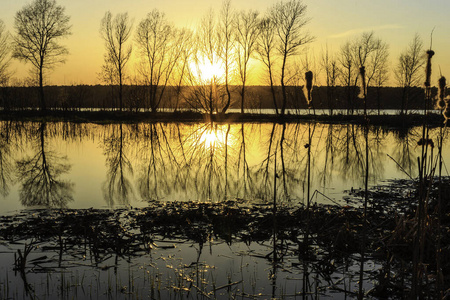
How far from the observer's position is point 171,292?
4379mm

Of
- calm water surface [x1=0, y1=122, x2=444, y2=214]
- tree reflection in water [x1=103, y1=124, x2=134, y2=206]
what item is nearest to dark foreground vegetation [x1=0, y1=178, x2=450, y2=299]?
calm water surface [x1=0, y1=122, x2=444, y2=214]

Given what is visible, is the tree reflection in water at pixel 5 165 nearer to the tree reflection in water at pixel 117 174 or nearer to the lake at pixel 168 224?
the lake at pixel 168 224

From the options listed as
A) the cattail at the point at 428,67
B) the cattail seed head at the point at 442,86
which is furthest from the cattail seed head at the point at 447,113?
the cattail at the point at 428,67

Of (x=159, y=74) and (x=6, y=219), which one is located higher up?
(x=159, y=74)

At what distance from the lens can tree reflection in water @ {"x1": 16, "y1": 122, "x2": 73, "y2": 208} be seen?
352 inches

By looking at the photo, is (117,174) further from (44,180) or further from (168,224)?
(168,224)

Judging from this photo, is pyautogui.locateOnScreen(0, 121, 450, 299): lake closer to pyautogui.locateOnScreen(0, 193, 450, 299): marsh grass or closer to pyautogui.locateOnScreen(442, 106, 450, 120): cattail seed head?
pyautogui.locateOnScreen(0, 193, 450, 299): marsh grass

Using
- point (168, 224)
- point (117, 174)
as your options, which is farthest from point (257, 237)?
point (117, 174)

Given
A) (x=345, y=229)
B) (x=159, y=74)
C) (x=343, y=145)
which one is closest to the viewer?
(x=345, y=229)

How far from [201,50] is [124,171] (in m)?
31.1

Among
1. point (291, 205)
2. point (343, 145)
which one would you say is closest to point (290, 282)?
point (291, 205)

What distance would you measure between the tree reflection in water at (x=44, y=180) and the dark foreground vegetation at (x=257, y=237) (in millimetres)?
1296

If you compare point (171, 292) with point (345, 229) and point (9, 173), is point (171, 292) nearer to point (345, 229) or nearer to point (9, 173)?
point (345, 229)

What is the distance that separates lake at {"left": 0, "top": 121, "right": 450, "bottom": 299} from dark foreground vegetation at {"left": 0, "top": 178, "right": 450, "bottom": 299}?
0.03 m
